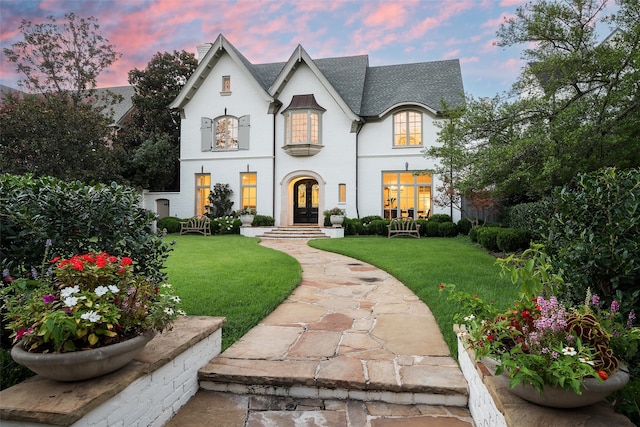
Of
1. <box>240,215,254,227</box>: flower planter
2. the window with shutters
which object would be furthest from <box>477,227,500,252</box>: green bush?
the window with shutters

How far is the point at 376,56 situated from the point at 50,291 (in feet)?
74.8

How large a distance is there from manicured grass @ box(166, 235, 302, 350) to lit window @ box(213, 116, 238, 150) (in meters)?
10.8

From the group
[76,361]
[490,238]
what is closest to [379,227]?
[490,238]

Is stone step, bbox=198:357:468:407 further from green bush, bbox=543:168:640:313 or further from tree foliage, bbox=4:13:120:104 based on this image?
tree foliage, bbox=4:13:120:104

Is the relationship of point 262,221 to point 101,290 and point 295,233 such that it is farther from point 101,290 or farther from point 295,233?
point 101,290

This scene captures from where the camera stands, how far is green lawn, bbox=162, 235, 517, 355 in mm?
4438

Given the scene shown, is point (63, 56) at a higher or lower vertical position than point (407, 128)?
higher

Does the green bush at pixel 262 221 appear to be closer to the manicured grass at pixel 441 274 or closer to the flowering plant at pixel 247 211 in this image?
the flowering plant at pixel 247 211

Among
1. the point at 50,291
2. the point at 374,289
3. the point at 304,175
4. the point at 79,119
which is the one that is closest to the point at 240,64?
the point at 304,175

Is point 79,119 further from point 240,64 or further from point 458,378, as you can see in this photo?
point 458,378

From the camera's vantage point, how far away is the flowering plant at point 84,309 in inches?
79.4

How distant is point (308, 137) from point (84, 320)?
16381 millimetres

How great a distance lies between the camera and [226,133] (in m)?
19.3

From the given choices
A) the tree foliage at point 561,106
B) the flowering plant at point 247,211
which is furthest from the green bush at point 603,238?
the flowering plant at point 247,211
